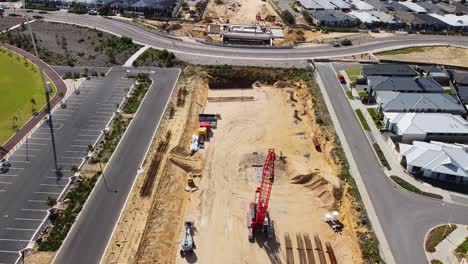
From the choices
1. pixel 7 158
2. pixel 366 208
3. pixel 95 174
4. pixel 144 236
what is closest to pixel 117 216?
pixel 144 236

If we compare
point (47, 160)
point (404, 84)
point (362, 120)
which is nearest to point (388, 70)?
point (404, 84)

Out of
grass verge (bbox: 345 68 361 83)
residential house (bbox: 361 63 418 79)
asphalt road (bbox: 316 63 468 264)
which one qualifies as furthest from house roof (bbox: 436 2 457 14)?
asphalt road (bbox: 316 63 468 264)

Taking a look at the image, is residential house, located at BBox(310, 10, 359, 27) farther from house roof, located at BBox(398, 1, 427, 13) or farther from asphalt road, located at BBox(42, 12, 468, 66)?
house roof, located at BBox(398, 1, 427, 13)

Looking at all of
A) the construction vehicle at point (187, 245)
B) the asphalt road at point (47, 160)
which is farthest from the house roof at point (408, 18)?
the construction vehicle at point (187, 245)

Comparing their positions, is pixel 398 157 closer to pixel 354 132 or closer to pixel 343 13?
pixel 354 132

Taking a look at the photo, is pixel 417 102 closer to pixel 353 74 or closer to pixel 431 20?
pixel 353 74
